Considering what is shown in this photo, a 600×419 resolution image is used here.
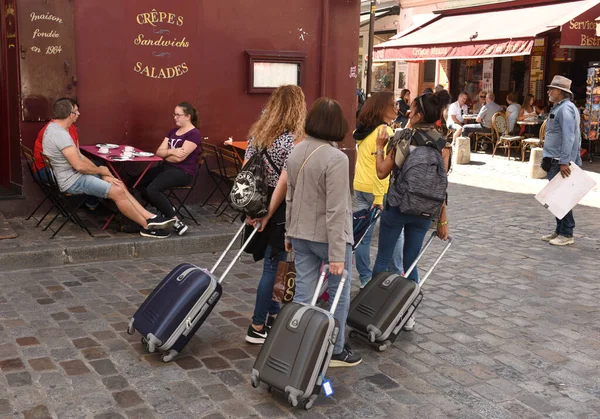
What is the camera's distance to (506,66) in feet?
63.6

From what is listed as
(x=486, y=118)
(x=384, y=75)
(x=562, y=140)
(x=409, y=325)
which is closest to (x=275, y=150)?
(x=409, y=325)

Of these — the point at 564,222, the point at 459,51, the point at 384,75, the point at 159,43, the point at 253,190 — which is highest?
the point at 459,51

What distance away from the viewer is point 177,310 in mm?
4535

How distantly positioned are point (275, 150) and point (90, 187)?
10.6 feet

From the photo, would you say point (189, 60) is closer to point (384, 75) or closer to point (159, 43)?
point (159, 43)

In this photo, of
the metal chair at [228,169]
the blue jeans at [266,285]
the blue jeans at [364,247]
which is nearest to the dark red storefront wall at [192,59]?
the metal chair at [228,169]

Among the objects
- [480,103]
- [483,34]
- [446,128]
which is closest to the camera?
[446,128]

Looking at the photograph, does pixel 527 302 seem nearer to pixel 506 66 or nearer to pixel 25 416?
pixel 25 416

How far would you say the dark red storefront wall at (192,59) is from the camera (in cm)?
851

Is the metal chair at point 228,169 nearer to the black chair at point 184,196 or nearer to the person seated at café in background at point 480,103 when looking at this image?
the black chair at point 184,196

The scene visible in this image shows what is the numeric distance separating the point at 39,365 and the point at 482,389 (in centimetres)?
269

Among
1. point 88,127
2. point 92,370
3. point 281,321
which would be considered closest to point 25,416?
point 92,370

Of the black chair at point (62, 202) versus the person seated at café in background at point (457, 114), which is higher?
the person seated at café in background at point (457, 114)

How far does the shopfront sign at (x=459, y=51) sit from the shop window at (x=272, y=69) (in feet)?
21.7
